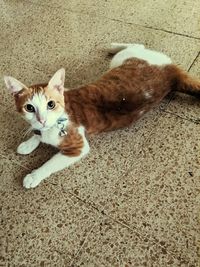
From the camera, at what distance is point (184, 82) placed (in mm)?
1547

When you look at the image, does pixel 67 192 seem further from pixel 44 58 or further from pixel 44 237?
pixel 44 58

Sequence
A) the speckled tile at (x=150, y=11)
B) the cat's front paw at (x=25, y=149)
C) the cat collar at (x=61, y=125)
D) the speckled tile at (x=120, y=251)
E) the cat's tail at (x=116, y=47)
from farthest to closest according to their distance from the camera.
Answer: the speckled tile at (x=150, y=11) → the cat's tail at (x=116, y=47) → the cat's front paw at (x=25, y=149) → the cat collar at (x=61, y=125) → the speckled tile at (x=120, y=251)

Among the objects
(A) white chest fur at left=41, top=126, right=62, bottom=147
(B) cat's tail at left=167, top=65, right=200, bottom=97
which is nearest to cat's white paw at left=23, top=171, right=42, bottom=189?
(A) white chest fur at left=41, top=126, right=62, bottom=147

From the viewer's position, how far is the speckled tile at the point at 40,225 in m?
1.20

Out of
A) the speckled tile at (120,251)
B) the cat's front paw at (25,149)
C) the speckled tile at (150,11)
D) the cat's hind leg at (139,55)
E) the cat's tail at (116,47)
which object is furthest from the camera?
the speckled tile at (150,11)

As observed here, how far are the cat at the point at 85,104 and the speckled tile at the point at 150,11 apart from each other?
0.68m

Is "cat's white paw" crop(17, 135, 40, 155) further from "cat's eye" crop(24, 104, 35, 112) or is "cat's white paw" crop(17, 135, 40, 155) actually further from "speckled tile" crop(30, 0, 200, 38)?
"speckled tile" crop(30, 0, 200, 38)

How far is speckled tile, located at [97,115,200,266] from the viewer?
1.21 meters

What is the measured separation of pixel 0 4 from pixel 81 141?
1.68 metres

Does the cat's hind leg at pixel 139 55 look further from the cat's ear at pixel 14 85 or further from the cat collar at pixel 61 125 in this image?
the cat's ear at pixel 14 85

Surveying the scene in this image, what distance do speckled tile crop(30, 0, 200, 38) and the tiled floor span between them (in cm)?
10

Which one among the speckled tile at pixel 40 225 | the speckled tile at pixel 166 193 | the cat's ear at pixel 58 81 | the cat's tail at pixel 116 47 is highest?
the cat's ear at pixel 58 81

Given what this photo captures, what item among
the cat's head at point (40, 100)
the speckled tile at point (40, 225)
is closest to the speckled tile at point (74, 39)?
the cat's head at point (40, 100)

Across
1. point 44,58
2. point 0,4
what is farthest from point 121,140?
point 0,4
